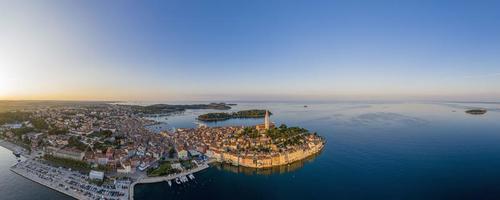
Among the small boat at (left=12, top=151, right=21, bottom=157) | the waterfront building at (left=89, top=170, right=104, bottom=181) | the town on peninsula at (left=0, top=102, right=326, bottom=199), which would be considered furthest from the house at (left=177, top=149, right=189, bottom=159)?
the small boat at (left=12, top=151, right=21, bottom=157)

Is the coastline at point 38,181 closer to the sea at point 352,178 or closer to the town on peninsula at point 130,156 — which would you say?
the town on peninsula at point 130,156

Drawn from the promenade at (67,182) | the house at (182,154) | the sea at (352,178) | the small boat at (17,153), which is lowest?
the sea at (352,178)

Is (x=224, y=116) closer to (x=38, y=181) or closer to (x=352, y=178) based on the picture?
(x=38, y=181)

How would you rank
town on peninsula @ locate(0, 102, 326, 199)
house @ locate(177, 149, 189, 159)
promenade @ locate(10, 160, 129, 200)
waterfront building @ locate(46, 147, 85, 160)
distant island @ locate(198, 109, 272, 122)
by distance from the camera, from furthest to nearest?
distant island @ locate(198, 109, 272, 122) < house @ locate(177, 149, 189, 159) < waterfront building @ locate(46, 147, 85, 160) < town on peninsula @ locate(0, 102, 326, 199) < promenade @ locate(10, 160, 129, 200)

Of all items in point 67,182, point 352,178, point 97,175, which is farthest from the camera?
point 352,178

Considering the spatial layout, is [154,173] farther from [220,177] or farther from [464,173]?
[464,173]

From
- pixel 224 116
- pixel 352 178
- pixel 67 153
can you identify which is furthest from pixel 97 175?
pixel 224 116

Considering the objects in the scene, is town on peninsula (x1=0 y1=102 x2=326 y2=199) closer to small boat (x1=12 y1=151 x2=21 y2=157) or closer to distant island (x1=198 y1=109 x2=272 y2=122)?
small boat (x1=12 y1=151 x2=21 y2=157)

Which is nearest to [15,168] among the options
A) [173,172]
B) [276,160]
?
[173,172]

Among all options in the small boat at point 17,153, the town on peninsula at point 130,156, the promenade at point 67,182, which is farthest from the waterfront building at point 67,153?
the small boat at point 17,153

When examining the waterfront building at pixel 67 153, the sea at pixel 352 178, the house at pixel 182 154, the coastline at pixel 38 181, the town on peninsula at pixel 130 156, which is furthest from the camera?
the house at pixel 182 154

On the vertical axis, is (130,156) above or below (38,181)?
above
